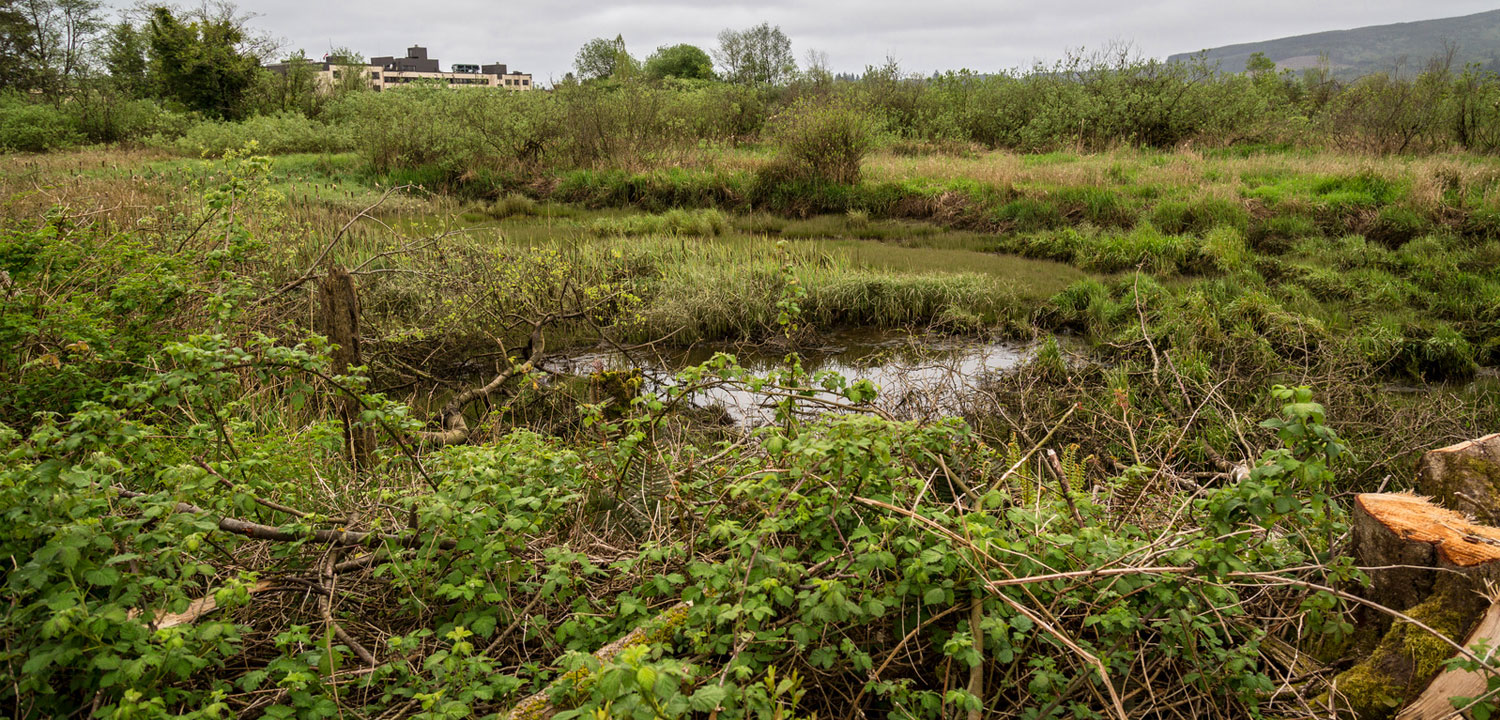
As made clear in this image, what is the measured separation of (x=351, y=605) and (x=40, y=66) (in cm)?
4502

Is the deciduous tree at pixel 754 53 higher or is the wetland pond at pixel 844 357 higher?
the deciduous tree at pixel 754 53

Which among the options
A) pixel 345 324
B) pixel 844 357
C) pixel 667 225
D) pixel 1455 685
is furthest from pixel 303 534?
pixel 667 225

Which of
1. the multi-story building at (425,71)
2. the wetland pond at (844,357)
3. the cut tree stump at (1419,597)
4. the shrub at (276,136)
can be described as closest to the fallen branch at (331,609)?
the cut tree stump at (1419,597)

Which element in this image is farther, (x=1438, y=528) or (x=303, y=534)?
(x=303, y=534)

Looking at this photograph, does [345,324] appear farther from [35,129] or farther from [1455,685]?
[35,129]

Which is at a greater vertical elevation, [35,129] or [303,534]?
[35,129]

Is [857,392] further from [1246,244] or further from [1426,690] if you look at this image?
[1246,244]

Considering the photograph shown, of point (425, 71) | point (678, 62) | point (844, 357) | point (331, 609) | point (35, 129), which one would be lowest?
point (844, 357)

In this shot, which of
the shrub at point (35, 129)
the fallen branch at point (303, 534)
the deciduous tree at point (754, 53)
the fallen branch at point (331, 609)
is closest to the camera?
the fallen branch at point (331, 609)

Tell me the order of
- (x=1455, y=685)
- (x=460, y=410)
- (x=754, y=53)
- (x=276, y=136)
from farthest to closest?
(x=754, y=53), (x=276, y=136), (x=460, y=410), (x=1455, y=685)

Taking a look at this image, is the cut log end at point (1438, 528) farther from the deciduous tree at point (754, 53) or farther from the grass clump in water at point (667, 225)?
the deciduous tree at point (754, 53)

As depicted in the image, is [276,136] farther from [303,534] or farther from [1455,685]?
[1455,685]

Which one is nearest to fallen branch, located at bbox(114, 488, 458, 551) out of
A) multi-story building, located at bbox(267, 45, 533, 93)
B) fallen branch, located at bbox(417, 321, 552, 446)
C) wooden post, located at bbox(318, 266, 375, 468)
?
fallen branch, located at bbox(417, 321, 552, 446)

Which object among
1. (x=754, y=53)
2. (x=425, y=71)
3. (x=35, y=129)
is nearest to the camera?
(x=35, y=129)
